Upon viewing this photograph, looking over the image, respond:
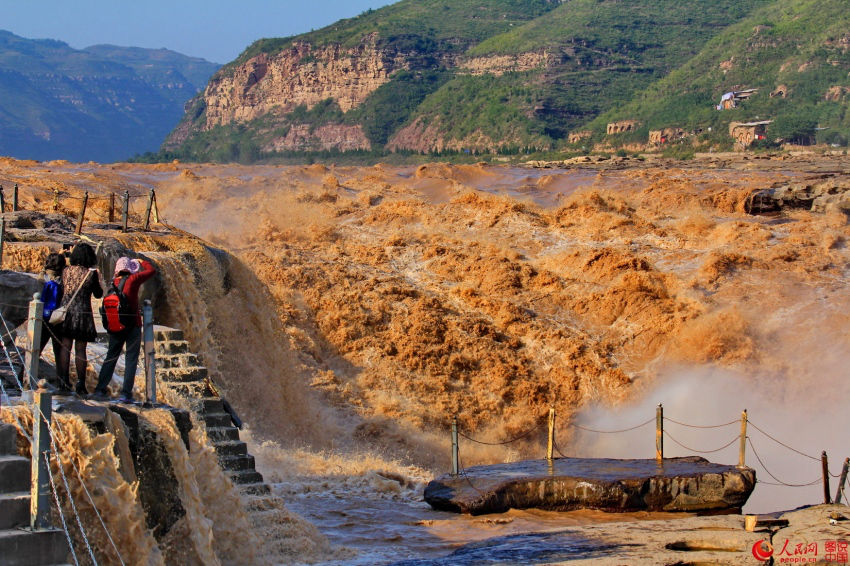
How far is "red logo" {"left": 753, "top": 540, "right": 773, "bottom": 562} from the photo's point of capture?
10.4 m

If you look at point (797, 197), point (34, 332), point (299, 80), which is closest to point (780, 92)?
point (797, 197)

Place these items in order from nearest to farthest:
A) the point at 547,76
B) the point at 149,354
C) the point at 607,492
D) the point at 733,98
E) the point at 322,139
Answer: the point at 149,354
the point at 607,492
the point at 733,98
the point at 547,76
the point at 322,139

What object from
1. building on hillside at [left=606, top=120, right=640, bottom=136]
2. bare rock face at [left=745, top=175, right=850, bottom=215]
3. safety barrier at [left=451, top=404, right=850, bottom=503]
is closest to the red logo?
safety barrier at [left=451, top=404, right=850, bottom=503]

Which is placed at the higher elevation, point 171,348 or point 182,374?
point 171,348

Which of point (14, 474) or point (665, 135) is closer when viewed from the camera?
point (14, 474)

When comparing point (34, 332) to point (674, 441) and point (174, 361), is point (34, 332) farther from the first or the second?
point (674, 441)

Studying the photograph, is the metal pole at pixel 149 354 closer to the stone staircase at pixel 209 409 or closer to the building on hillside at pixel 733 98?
the stone staircase at pixel 209 409

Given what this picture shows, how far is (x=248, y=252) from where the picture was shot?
25.8 m

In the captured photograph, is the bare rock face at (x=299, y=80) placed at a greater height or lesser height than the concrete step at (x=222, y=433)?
greater

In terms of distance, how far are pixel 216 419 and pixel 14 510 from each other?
438cm

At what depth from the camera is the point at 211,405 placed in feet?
35.2

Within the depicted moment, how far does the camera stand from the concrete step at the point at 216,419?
34.8 ft

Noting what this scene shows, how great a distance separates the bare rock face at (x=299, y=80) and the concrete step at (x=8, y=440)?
11034 cm

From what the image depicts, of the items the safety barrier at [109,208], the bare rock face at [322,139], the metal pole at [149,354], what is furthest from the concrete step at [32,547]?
the bare rock face at [322,139]
